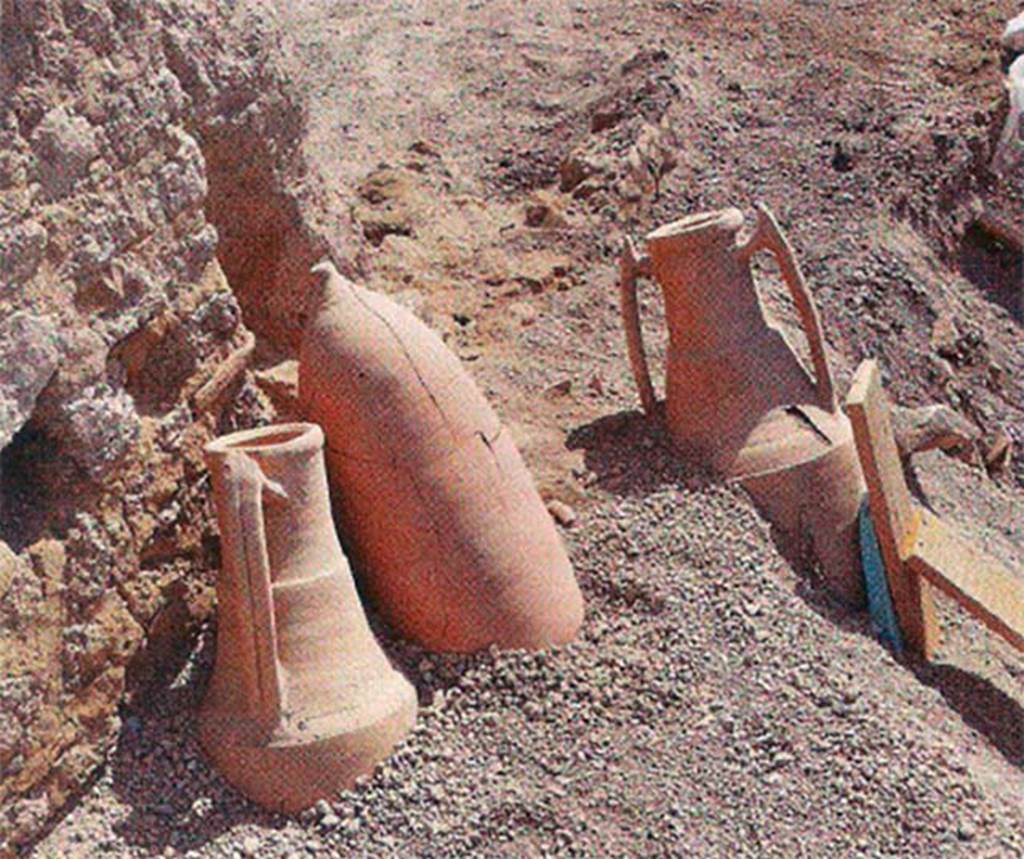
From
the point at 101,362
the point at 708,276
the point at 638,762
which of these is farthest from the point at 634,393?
A: the point at 101,362

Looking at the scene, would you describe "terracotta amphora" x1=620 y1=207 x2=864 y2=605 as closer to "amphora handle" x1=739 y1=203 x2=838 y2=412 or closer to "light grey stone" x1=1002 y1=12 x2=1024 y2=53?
"amphora handle" x1=739 y1=203 x2=838 y2=412

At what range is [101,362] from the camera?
3.76 metres

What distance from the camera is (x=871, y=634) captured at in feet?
15.3

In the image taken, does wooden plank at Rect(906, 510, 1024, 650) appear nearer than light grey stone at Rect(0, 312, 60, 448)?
No

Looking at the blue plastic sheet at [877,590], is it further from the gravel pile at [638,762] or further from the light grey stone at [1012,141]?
the light grey stone at [1012,141]

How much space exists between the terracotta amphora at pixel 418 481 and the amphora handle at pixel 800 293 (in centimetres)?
126

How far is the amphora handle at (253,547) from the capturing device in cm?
361

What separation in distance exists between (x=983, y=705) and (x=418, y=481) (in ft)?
6.28

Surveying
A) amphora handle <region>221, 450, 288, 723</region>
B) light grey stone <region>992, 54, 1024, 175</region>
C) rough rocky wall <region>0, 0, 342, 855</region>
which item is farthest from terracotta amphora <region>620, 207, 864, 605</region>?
light grey stone <region>992, 54, 1024, 175</region>

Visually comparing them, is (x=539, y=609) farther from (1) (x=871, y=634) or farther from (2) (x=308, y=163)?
(2) (x=308, y=163)

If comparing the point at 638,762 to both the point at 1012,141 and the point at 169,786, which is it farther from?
the point at 1012,141

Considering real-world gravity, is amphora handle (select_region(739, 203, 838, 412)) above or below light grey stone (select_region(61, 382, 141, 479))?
below

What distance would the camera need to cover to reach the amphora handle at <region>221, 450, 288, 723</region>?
3.61 meters

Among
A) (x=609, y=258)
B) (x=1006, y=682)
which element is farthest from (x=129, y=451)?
(x=609, y=258)
